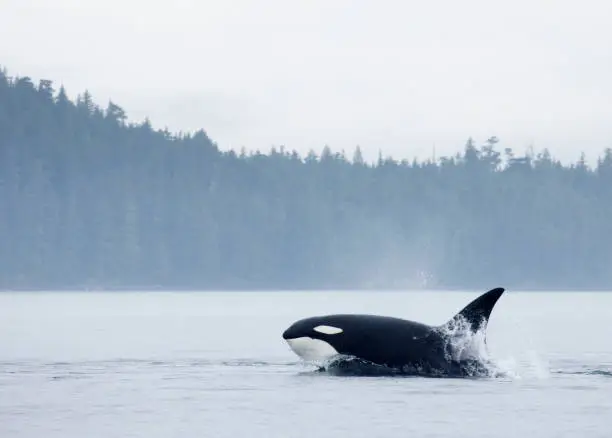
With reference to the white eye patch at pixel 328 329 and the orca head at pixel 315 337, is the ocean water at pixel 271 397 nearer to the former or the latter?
the orca head at pixel 315 337

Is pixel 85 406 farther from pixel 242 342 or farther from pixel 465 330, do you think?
pixel 242 342

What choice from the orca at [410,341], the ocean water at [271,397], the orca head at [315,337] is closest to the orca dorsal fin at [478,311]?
the orca at [410,341]

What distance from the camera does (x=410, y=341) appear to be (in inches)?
1056

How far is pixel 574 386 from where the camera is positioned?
26.2 m

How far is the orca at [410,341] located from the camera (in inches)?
1049

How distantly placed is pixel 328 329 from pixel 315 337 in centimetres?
31

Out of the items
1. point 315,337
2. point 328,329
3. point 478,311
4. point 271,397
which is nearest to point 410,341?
point 478,311

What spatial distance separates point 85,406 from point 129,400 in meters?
0.98

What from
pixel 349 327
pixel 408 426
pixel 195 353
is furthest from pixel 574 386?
pixel 195 353

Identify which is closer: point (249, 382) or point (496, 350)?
point (249, 382)

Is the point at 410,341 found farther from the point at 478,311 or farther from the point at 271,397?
the point at 271,397

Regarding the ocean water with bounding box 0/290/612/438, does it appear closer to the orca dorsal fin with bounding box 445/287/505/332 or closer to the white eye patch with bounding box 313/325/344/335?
the white eye patch with bounding box 313/325/344/335

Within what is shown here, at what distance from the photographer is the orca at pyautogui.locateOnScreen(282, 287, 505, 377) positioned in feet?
87.4

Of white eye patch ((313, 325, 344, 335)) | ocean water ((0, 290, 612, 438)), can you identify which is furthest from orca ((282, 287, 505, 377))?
ocean water ((0, 290, 612, 438))
